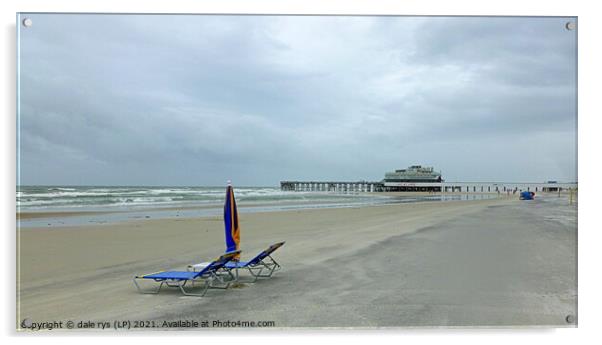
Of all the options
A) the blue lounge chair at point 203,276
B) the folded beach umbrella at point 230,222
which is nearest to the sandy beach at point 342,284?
the blue lounge chair at point 203,276

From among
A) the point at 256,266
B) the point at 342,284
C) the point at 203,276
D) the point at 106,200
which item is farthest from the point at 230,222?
the point at 106,200

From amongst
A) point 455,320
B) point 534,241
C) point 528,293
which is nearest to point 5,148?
point 455,320

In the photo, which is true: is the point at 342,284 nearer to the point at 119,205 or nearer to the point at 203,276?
the point at 203,276

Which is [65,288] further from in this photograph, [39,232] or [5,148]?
[39,232]

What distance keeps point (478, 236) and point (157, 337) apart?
8.57 meters

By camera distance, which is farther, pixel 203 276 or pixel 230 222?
pixel 230 222

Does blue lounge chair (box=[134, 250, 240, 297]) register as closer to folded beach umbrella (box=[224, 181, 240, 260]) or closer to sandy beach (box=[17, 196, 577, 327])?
sandy beach (box=[17, 196, 577, 327])

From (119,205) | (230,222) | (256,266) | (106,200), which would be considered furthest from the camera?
(106,200)

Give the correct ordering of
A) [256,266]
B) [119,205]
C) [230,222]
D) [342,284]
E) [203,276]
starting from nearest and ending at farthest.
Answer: [203,276] < [342,284] < [230,222] < [256,266] < [119,205]

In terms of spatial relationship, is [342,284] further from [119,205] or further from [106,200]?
[106,200]

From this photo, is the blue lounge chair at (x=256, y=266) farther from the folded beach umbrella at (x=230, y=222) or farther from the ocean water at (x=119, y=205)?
the ocean water at (x=119, y=205)

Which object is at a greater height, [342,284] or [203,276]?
[203,276]

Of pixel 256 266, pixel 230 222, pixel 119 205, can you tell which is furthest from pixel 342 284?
pixel 119 205

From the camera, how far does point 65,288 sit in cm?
652
